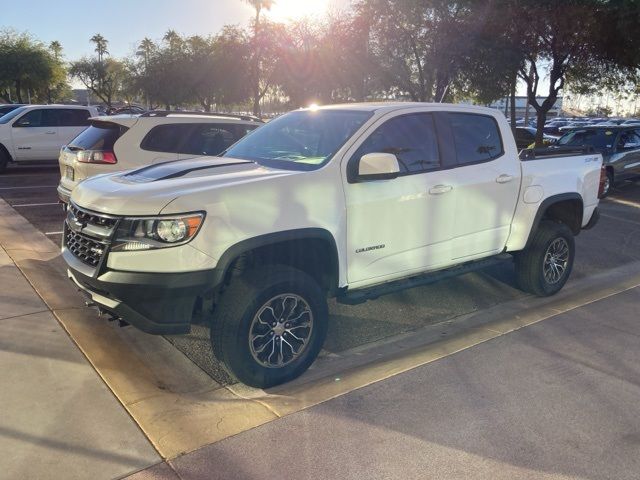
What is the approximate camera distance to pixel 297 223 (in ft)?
12.2

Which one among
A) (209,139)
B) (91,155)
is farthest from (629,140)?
(91,155)

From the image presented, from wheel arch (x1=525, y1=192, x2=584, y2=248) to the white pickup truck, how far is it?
0.44ft

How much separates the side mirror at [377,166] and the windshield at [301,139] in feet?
0.90

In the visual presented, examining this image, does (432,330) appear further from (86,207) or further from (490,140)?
(86,207)

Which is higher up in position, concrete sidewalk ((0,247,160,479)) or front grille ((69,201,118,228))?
front grille ((69,201,118,228))

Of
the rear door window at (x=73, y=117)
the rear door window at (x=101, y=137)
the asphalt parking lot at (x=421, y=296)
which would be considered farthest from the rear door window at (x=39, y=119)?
the rear door window at (x=101, y=137)

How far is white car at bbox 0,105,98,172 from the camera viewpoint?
47.2ft

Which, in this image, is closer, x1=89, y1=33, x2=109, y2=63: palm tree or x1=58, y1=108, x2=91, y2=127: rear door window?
x1=58, y1=108, x2=91, y2=127: rear door window

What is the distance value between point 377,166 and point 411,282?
1137 mm

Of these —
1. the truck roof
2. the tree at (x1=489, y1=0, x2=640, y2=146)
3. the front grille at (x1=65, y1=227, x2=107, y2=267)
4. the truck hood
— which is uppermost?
the tree at (x1=489, y1=0, x2=640, y2=146)

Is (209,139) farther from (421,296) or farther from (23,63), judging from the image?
(23,63)

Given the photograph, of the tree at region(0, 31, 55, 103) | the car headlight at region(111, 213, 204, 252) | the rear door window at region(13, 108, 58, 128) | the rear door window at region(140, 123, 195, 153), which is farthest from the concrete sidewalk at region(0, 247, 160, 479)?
the tree at region(0, 31, 55, 103)

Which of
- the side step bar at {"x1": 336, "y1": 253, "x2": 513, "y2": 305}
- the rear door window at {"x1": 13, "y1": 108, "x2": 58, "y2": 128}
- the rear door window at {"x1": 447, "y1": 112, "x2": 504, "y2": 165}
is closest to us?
the side step bar at {"x1": 336, "y1": 253, "x2": 513, "y2": 305}

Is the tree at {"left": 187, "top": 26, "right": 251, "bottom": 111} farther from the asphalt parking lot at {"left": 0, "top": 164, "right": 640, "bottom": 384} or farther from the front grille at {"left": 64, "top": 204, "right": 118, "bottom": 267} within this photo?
the front grille at {"left": 64, "top": 204, "right": 118, "bottom": 267}
